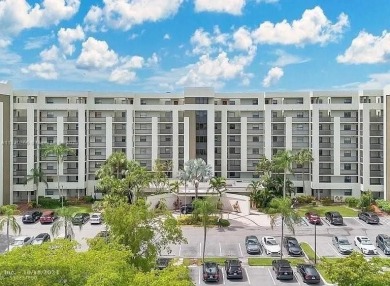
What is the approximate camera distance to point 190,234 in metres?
55.3

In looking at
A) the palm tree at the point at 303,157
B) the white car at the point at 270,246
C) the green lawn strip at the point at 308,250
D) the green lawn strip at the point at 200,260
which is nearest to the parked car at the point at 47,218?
the green lawn strip at the point at 200,260

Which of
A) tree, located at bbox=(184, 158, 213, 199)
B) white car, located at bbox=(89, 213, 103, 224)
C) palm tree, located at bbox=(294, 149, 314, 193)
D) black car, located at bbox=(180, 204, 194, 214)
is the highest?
palm tree, located at bbox=(294, 149, 314, 193)

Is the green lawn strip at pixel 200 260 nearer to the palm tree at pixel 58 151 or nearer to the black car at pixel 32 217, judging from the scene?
the black car at pixel 32 217

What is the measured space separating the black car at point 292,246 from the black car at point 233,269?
7.56 meters

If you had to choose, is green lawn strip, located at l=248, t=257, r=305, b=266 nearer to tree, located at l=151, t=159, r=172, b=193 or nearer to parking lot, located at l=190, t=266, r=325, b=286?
parking lot, located at l=190, t=266, r=325, b=286

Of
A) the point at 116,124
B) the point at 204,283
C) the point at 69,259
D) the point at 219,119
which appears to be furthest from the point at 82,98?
the point at 69,259

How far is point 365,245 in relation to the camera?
48281 millimetres

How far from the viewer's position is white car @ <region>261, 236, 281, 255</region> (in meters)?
46.9

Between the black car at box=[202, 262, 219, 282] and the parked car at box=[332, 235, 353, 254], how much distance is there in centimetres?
1517

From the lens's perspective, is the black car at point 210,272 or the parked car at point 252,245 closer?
the black car at point 210,272

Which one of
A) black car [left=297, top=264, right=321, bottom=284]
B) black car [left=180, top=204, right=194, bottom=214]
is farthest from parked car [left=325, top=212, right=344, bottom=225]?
black car [left=297, top=264, right=321, bottom=284]

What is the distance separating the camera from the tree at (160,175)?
69.3 metres

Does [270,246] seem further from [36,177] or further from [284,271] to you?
[36,177]

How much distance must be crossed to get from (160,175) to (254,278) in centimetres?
3213
